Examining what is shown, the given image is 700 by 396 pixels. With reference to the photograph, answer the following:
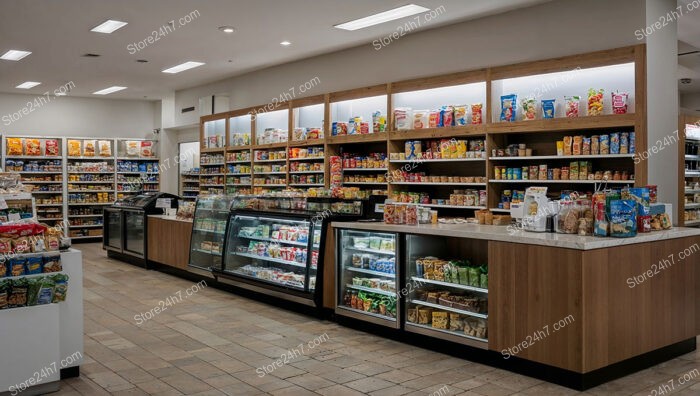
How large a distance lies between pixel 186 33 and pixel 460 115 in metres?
4.10

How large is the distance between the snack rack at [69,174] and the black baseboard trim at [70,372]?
10237 millimetres

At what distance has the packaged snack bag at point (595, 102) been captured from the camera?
20.7ft

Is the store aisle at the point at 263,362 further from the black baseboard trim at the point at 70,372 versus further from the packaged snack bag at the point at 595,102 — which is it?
the packaged snack bag at the point at 595,102

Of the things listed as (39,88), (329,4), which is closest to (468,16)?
(329,4)

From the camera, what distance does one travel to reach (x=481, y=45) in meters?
7.57

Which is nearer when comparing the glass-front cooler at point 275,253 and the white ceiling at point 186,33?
the glass-front cooler at point 275,253

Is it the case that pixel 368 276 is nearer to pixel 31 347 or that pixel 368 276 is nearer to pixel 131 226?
pixel 31 347

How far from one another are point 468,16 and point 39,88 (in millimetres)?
10758

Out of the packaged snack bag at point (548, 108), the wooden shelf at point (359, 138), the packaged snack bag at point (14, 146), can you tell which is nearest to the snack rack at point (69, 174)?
the packaged snack bag at point (14, 146)

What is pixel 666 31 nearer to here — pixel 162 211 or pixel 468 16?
pixel 468 16

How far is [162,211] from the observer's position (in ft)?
32.9

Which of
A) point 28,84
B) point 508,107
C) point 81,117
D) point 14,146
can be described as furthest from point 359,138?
point 81,117

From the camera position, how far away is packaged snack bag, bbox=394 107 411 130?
833 cm

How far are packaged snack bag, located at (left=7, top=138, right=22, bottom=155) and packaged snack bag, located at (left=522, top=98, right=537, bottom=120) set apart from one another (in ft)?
38.9
